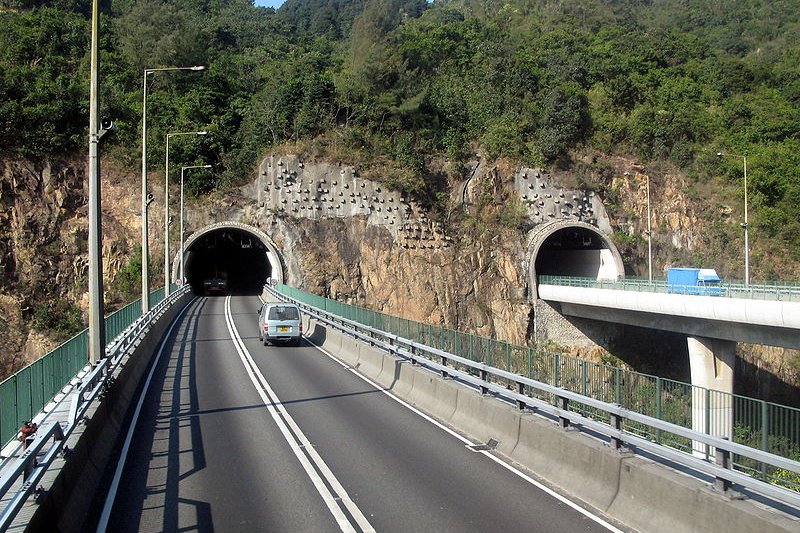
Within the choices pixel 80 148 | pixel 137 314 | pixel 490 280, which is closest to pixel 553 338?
pixel 490 280

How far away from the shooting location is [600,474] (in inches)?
360

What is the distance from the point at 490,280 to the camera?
2190 inches

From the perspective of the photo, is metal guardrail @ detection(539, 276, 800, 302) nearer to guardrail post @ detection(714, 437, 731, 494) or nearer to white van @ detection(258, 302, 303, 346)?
white van @ detection(258, 302, 303, 346)

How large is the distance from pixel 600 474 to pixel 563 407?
6.64ft

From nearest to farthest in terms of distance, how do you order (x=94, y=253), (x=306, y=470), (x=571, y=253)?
(x=306, y=470), (x=94, y=253), (x=571, y=253)

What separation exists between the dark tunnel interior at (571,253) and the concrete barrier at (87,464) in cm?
4578

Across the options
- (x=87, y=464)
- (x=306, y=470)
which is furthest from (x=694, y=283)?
(x=87, y=464)

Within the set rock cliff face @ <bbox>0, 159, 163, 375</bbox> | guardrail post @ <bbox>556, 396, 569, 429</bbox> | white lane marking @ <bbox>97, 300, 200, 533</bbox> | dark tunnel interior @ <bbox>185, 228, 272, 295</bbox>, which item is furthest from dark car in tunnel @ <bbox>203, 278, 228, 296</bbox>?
guardrail post @ <bbox>556, 396, 569, 429</bbox>

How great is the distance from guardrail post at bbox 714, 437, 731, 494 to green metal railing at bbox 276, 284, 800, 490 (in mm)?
333

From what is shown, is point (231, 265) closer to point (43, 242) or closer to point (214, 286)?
point (214, 286)

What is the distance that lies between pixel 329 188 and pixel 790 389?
35.7 metres

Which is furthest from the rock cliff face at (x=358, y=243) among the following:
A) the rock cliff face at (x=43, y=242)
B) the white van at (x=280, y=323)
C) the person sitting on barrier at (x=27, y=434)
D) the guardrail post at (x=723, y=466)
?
the person sitting on barrier at (x=27, y=434)

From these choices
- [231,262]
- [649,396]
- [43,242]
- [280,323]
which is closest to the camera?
[649,396]

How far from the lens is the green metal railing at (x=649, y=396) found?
7.87m
